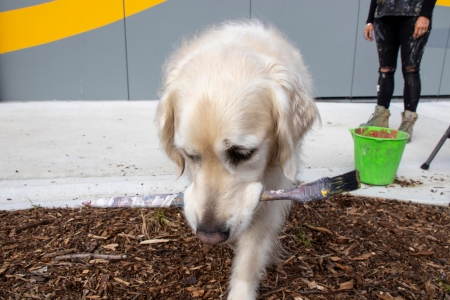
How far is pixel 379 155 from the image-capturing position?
3525 mm

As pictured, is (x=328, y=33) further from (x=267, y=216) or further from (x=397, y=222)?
(x=267, y=216)

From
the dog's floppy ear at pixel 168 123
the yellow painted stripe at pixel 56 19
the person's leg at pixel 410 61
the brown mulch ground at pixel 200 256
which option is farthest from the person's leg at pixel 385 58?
the yellow painted stripe at pixel 56 19

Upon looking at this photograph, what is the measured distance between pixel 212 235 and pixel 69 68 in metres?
6.10

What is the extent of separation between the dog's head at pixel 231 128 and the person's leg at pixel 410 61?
297cm

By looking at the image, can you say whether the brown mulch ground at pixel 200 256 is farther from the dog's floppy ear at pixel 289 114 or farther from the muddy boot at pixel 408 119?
the muddy boot at pixel 408 119

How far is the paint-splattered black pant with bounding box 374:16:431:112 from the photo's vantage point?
4.48 metres

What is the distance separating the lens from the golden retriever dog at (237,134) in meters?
1.85

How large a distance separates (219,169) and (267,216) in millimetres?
643

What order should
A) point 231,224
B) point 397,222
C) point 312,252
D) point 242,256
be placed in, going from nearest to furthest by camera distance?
1. point 231,224
2. point 242,256
3. point 312,252
4. point 397,222

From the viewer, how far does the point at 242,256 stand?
2338 millimetres

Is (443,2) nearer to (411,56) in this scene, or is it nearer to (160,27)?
(411,56)

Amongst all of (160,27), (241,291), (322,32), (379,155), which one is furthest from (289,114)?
(322,32)

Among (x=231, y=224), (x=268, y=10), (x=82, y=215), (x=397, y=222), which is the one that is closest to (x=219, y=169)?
(x=231, y=224)

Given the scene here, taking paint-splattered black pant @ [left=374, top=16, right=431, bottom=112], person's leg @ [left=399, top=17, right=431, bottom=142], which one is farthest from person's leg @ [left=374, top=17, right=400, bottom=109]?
person's leg @ [left=399, top=17, right=431, bottom=142]
